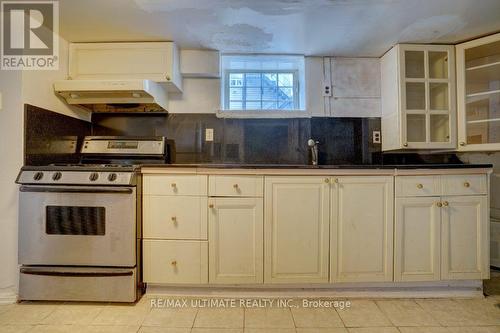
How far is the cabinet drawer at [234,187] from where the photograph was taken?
1.73 meters

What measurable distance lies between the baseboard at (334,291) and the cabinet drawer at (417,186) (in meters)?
0.64

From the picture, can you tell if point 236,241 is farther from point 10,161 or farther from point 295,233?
point 10,161

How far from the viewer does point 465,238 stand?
1771 mm

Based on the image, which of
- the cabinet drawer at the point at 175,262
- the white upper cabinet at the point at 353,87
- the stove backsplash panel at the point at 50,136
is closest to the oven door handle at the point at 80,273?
the cabinet drawer at the point at 175,262

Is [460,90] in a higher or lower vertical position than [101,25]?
lower

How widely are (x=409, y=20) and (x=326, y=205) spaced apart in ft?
4.67

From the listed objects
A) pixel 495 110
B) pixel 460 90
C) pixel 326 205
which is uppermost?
pixel 460 90

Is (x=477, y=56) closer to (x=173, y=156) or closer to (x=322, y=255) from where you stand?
(x=322, y=255)

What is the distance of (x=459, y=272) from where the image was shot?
176 centimetres

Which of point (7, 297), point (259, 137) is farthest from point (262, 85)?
point (7, 297)

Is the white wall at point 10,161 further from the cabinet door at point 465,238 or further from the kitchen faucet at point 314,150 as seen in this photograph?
the cabinet door at point 465,238

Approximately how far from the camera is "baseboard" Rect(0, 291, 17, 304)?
1.68 m

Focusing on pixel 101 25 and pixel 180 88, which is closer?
pixel 101 25

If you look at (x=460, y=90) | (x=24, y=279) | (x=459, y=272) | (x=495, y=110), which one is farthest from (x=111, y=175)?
(x=495, y=110)
